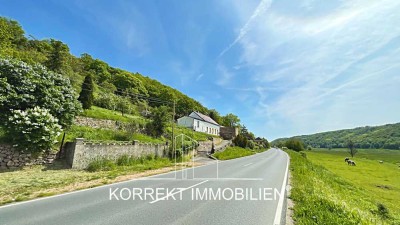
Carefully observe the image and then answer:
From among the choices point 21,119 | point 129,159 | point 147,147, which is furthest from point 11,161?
point 147,147

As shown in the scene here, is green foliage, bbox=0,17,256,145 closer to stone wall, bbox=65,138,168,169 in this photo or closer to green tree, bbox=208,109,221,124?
green tree, bbox=208,109,221,124

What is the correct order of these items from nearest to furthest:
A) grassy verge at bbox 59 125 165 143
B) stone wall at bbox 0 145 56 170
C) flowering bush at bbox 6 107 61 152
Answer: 1. flowering bush at bbox 6 107 61 152
2. stone wall at bbox 0 145 56 170
3. grassy verge at bbox 59 125 165 143

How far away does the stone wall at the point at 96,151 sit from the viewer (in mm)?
17391

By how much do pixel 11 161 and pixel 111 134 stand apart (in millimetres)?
9957

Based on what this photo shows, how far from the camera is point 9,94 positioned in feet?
52.4

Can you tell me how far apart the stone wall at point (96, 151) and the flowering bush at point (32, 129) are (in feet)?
5.86

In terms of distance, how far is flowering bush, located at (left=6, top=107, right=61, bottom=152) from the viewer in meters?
15.0

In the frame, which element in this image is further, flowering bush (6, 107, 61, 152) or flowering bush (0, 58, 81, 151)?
flowering bush (0, 58, 81, 151)

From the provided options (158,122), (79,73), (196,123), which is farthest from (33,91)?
(196,123)

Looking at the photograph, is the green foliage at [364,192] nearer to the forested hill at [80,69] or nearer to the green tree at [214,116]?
the forested hill at [80,69]

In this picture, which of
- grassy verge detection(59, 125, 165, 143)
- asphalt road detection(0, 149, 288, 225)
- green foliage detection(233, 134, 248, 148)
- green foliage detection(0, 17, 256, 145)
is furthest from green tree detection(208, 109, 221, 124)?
asphalt road detection(0, 149, 288, 225)

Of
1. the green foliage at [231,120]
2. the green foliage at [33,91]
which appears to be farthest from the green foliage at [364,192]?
the green foliage at [231,120]

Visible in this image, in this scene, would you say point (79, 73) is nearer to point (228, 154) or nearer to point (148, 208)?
point (228, 154)

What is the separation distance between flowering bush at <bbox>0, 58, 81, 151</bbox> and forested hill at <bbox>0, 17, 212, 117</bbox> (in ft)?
17.8
